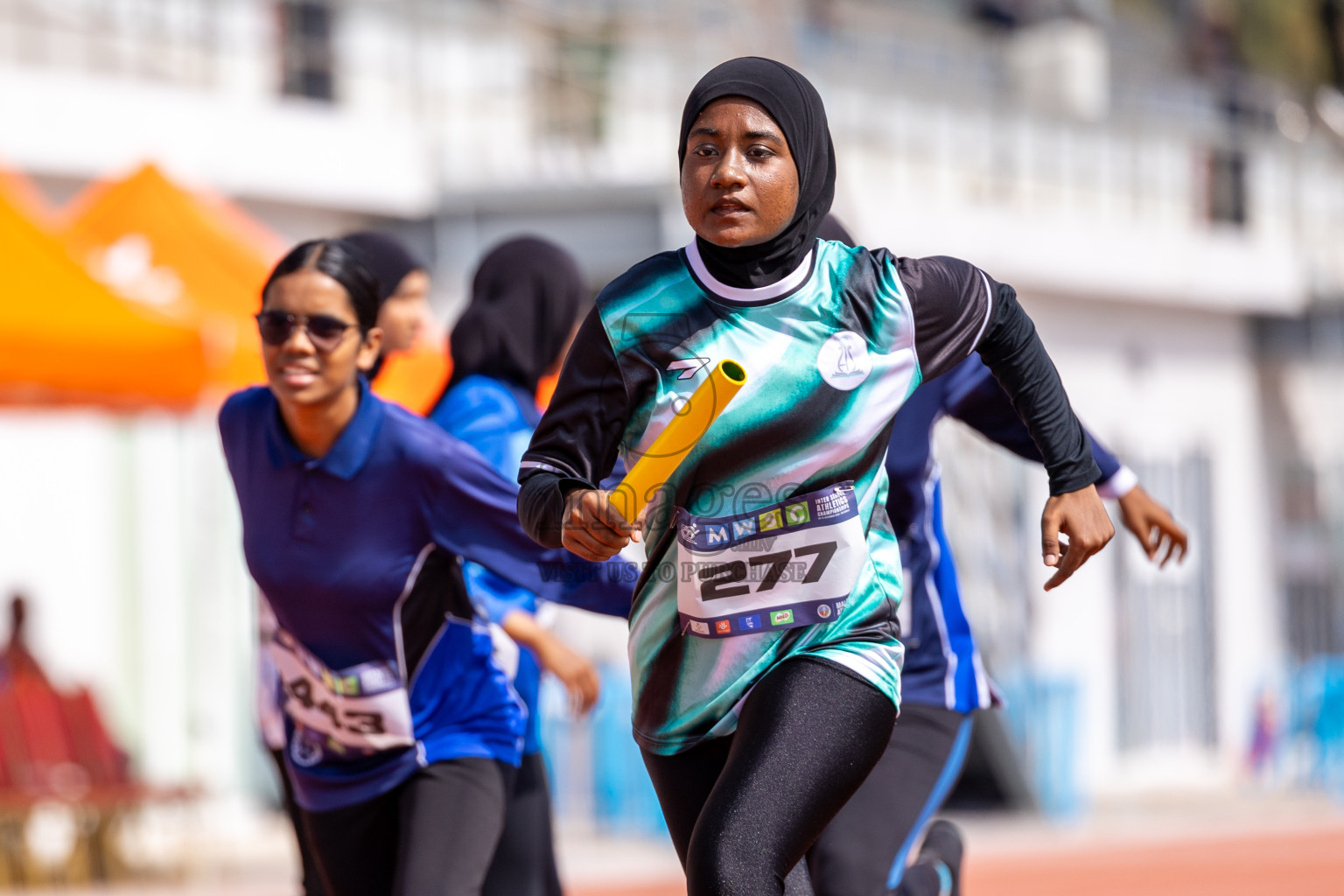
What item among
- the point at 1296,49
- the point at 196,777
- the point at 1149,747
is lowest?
the point at 1149,747

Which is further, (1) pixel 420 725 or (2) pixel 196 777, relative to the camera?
(2) pixel 196 777

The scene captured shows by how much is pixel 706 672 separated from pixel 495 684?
1051 millimetres

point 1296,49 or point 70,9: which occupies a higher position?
point 1296,49

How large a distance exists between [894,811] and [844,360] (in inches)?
54.9

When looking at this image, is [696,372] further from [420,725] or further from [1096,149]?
[1096,149]

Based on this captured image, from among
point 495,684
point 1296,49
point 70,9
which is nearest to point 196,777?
point 70,9

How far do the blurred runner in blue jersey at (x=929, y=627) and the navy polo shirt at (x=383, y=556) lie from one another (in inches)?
31.1

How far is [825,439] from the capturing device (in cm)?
330

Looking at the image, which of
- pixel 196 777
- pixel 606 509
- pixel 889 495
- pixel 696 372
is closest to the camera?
pixel 606 509

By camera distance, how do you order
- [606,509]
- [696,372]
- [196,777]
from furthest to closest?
[196,777]
[696,372]
[606,509]

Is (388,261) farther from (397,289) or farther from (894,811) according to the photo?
(894,811)

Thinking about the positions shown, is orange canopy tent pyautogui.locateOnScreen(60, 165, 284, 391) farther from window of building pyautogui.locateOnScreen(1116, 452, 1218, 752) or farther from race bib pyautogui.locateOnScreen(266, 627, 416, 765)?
window of building pyautogui.locateOnScreen(1116, 452, 1218, 752)

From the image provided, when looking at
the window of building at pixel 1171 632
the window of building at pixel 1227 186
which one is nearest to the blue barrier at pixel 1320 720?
the window of building at pixel 1171 632

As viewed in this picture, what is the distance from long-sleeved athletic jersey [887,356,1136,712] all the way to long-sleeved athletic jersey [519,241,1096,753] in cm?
101
